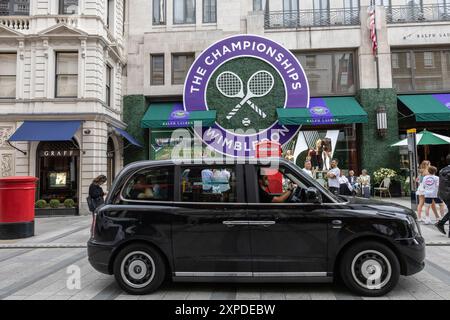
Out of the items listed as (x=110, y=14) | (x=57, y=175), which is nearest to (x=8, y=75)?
(x=57, y=175)

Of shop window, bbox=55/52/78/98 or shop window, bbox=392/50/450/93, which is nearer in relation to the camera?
shop window, bbox=55/52/78/98

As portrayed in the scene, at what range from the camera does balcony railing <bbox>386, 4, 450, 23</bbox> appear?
17.9 m

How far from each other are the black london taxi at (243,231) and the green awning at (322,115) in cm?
1135

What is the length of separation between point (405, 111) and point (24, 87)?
18.2 meters

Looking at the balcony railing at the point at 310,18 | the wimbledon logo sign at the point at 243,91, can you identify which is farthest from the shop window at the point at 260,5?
the wimbledon logo sign at the point at 243,91

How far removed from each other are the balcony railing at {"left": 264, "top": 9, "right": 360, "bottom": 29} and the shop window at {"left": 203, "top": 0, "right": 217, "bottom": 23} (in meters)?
2.80

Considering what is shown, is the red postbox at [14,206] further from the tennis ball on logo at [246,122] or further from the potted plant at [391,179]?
the potted plant at [391,179]

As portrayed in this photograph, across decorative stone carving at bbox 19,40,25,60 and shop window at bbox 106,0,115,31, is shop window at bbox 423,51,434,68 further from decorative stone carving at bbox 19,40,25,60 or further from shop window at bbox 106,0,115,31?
decorative stone carving at bbox 19,40,25,60

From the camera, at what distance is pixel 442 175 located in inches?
344

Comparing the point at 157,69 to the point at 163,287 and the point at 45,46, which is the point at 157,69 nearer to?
the point at 45,46

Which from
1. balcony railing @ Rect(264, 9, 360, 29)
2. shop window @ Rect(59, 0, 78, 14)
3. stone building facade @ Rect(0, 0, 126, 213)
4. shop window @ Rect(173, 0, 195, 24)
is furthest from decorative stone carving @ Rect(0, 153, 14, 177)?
balcony railing @ Rect(264, 9, 360, 29)

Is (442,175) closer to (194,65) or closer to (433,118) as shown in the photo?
(433,118)

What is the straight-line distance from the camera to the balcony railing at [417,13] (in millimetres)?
17906

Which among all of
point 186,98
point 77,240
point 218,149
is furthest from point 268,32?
point 77,240
